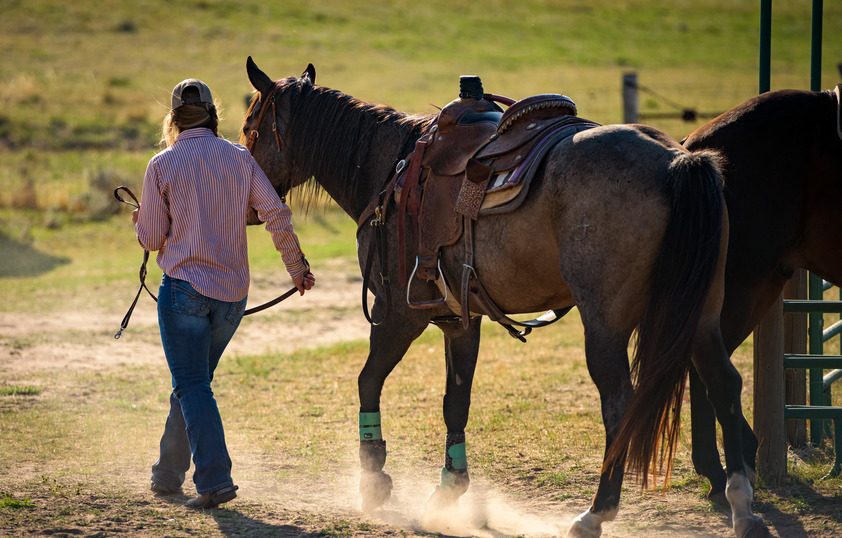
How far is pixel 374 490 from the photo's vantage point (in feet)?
14.0

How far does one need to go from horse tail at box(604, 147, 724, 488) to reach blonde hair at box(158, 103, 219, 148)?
2324 mm

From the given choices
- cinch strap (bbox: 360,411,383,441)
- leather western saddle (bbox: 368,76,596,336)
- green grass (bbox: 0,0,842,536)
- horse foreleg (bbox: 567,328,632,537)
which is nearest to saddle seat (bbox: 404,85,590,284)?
leather western saddle (bbox: 368,76,596,336)

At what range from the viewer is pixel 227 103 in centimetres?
2658

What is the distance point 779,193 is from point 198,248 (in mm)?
2867

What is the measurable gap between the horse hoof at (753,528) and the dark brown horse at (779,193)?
0.72 meters

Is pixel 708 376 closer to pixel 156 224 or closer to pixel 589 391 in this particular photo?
pixel 156 224

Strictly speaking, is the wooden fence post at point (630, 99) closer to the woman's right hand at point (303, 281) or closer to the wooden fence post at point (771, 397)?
the wooden fence post at point (771, 397)

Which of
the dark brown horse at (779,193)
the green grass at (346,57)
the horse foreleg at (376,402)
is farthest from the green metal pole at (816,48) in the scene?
the green grass at (346,57)

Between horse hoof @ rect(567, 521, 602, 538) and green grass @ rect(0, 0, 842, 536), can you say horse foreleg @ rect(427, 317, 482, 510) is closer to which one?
green grass @ rect(0, 0, 842, 536)

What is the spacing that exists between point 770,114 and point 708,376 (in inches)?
55.3

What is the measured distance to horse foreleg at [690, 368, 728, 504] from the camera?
13.7ft

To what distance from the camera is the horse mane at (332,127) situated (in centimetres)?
456

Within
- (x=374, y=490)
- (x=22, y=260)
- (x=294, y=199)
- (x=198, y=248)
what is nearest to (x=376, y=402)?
(x=374, y=490)

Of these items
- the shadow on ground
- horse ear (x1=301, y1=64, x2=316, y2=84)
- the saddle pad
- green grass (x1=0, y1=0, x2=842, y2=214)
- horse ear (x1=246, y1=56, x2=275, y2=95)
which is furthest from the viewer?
green grass (x1=0, y1=0, x2=842, y2=214)
